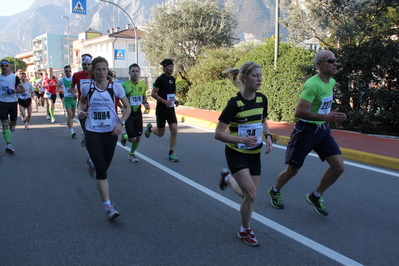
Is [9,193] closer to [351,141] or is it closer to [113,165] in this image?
[113,165]

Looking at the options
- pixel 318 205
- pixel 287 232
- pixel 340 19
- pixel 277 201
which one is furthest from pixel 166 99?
pixel 340 19

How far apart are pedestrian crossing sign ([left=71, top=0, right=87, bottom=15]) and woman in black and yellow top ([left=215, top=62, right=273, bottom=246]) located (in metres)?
16.5

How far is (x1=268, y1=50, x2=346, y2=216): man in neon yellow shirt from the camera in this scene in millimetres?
4109

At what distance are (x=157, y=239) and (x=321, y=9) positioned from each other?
1504cm

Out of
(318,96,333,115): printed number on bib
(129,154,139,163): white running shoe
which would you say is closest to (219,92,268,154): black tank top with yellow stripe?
(318,96,333,115): printed number on bib

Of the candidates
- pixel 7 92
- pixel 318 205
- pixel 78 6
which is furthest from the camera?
pixel 78 6

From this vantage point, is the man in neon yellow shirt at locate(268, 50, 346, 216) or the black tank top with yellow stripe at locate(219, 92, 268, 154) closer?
the black tank top with yellow stripe at locate(219, 92, 268, 154)

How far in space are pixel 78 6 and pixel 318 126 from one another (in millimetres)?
16936

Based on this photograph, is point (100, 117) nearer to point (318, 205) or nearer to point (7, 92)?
point (318, 205)

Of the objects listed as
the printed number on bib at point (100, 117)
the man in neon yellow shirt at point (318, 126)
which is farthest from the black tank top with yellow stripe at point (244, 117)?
the printed number on bib at point (100, 117)

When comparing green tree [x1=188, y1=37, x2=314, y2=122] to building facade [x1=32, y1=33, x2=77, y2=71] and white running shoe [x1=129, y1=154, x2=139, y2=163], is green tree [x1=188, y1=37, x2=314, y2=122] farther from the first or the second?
building facade [x1=32, y1=33, x2=77, y2=71]

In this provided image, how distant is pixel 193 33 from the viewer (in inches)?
865

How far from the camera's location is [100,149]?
4191 mm

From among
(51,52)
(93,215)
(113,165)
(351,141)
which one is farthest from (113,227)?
(51,52)
